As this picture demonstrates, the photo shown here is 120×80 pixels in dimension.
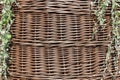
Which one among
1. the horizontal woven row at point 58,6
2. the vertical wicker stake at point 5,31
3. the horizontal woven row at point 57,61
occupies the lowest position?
the horizontal woven row at point 57,61

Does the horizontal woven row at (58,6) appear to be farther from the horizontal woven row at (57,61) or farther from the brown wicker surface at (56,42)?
the horizontal woven row at (57,61)

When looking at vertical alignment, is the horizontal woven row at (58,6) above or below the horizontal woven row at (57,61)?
above

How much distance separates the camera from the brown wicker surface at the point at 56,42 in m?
1.29

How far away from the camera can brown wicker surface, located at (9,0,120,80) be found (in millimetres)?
1292

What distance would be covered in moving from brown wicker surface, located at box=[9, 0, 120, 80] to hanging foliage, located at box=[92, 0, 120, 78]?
3 cm

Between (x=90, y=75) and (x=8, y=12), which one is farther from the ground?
(x=8, y=12)

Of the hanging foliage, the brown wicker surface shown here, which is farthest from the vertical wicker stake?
the hanging foliage

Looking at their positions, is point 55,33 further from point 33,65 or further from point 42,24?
point 33,65

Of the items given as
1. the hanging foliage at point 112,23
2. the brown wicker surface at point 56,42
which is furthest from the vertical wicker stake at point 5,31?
the hanging foliage at point 112,23

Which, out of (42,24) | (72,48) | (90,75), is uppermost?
(42,24)

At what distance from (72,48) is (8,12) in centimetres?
32

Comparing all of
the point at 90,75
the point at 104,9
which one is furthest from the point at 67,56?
the point at 104,9

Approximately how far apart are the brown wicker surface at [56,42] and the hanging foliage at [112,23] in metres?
0.03

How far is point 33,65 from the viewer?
1333 mm
